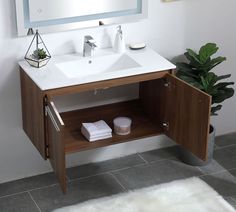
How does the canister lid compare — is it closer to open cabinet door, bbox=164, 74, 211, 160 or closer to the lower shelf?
the lower shelf

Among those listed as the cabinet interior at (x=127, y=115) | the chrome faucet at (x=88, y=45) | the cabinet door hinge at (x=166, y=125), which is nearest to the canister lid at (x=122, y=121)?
the cabinet interior at (x=127, y=115)

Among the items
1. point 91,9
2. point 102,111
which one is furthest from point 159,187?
point 91,9

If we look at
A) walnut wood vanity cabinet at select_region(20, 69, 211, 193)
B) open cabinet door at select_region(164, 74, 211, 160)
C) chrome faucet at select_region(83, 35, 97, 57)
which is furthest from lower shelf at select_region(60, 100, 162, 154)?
chrome faucet at select_region(83, 35, 97, 57)

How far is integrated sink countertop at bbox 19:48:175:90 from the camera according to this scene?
310cm

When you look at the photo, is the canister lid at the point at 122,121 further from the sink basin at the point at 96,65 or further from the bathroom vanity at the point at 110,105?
the sink basin at the point at 96,65

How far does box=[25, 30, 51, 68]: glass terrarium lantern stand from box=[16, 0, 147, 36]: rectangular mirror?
7 centimetres

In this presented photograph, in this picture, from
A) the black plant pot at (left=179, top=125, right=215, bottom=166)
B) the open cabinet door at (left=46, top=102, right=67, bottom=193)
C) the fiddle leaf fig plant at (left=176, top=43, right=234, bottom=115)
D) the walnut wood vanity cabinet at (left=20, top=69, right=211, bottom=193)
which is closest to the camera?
the open cabinet door at (left=46, top=102, right=67, bottom=193)

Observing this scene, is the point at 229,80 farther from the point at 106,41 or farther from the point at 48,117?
the point at 48,117

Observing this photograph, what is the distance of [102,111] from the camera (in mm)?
3590

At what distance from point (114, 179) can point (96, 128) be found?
48 centimetres

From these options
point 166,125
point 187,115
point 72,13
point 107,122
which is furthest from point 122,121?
point 72,13

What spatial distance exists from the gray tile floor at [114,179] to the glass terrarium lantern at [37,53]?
0.77 meters

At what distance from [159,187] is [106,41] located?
91 cm

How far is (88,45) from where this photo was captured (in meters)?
3.37
